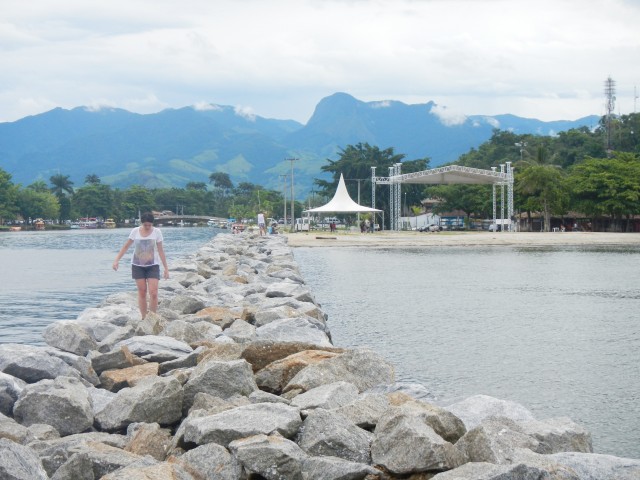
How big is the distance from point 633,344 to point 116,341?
26.9ft

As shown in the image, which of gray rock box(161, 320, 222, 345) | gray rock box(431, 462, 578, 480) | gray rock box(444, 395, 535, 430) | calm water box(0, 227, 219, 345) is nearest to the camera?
gray rock box(431, 462, 578, 480)

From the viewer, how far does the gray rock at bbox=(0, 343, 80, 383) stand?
8.50m

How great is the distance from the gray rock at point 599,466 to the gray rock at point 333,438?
1287 mm

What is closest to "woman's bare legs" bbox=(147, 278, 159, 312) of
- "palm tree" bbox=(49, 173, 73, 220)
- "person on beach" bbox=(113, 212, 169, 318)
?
"person on beach" bbox=(113, 212, 169, 318)

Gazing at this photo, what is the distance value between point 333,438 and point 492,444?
1.09 metres

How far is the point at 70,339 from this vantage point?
10.6 metres

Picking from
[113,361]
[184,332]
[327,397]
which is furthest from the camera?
[184,332]

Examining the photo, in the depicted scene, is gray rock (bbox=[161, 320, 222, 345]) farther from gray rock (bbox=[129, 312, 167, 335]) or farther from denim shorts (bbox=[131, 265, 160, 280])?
denim shorts (bbox=[131, 265, 160, 280])

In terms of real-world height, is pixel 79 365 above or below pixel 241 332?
above

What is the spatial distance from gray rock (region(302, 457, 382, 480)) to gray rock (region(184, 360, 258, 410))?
2.02m

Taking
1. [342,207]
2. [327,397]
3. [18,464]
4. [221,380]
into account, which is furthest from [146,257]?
[342,207]

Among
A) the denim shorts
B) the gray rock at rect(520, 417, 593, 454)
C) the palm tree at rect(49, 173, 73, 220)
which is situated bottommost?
the gray rock at rect(520, 417, 593, 454)

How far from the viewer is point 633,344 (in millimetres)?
14055

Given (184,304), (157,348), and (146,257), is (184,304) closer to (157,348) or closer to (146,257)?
(146,257)
